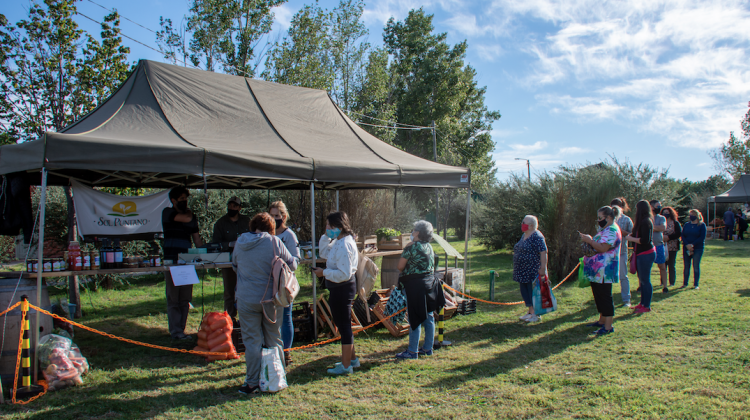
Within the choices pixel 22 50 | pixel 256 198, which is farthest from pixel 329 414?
pixel 256 198

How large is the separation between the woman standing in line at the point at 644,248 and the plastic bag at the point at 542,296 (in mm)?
1632

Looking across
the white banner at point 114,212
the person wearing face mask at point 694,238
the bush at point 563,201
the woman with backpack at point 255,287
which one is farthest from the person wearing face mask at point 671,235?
the white banner at point 114,212

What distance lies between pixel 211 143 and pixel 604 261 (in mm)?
4794

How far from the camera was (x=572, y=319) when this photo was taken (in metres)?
6.47

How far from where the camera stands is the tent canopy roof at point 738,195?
22.0m

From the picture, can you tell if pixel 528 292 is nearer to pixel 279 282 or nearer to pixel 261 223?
pixel 279 282

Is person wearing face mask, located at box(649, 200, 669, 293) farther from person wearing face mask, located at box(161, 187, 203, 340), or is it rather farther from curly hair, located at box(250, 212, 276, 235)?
person wearing face mask, located at box(161, 187, 203, 340)

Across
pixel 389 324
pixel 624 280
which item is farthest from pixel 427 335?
pixel 624 280

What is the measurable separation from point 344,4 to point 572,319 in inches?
823

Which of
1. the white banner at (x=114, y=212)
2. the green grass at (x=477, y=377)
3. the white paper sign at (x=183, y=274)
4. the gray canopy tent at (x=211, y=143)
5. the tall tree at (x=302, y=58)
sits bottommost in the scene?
the green grass at (x=477, y=377)

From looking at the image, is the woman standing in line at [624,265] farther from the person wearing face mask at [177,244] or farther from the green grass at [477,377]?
the person wearing face mask at [177,244]

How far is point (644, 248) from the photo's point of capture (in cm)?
658

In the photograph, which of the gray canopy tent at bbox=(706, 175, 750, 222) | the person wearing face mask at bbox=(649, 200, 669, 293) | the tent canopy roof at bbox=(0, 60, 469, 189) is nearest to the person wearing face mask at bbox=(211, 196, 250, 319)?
the tent canopy roof at bbox=(0, 60, 469, 189)

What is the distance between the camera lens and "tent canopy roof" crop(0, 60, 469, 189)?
4.10m
